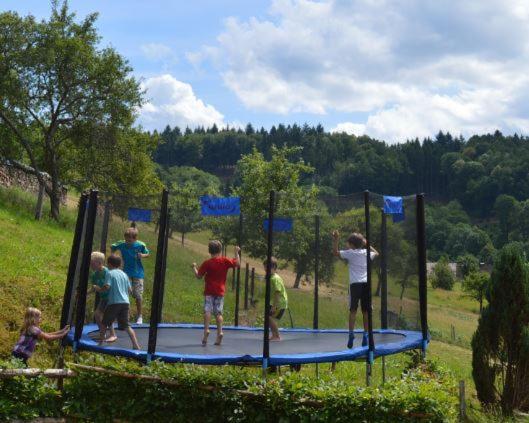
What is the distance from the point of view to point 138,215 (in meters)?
9.52

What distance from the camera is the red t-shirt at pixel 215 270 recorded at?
26.7ft

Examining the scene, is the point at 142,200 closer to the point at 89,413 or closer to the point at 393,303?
the point at 89,413

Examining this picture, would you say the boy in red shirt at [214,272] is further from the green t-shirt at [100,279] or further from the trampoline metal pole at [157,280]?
the green t-shirt at [100,279]

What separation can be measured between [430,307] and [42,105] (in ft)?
130

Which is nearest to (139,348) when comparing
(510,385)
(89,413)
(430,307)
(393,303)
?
(89,413)

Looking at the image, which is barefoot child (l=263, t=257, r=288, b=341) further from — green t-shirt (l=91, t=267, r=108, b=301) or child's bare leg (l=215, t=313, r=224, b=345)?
green t-shirt (l=91, t=267, r=108, b=301)

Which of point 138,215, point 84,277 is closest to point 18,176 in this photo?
point 138,215

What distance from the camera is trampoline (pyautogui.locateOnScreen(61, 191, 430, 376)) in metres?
7.48

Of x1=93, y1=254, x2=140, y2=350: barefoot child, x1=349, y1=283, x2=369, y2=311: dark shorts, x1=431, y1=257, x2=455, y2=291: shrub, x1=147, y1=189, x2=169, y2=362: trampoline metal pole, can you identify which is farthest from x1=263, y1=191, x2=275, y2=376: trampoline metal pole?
x1=431, y1=257, x2=455, y2=291: shrub

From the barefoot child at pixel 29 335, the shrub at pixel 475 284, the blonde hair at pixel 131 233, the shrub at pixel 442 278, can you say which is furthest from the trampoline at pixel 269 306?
the shrub at pixel 442 278

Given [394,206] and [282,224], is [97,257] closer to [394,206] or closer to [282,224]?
[282,224]

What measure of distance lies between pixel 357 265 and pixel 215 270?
5.97ft

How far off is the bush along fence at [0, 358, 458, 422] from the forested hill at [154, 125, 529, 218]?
99.5 m

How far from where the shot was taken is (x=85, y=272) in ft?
26.6
